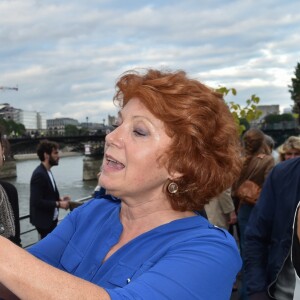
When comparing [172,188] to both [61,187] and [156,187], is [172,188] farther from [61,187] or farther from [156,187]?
[61,187]

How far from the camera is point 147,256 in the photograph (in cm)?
127

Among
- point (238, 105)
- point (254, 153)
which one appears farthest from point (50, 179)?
point (238, 105)

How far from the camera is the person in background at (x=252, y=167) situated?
422 centimetres

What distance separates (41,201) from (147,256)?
430 cm

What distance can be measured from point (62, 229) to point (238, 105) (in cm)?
638

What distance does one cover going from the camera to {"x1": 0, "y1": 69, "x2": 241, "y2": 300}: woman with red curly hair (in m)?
1.23

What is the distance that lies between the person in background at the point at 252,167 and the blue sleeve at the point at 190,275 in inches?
117

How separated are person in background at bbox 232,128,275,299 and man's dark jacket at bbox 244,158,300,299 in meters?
1.75

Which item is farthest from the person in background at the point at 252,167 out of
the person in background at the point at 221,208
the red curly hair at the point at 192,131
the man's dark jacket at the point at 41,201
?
the red curly hair at the point at 192,131

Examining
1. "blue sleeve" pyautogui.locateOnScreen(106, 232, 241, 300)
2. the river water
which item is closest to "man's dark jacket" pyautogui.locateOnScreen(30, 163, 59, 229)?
"blue sleeve" pyautogui.locateOnScreen(106, 232, 241, 300)

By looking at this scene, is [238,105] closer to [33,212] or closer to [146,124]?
[33,212]

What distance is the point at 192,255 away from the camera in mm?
1113

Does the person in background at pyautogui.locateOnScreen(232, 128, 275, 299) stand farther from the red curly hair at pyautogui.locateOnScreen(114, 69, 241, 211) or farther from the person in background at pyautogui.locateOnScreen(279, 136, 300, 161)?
the red curly hair at pyautogui.locateOnScreen(114, 69, 241, 211)

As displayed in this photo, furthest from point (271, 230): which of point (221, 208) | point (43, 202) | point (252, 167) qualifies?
point (43, 202)
